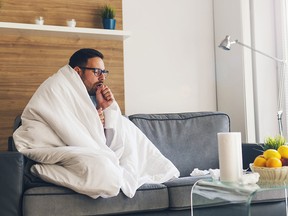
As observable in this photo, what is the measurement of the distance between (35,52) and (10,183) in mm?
1373

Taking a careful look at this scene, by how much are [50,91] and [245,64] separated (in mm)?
1795

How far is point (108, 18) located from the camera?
318cm

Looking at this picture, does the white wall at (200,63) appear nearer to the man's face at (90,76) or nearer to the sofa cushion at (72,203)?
the man's face at (90,76)

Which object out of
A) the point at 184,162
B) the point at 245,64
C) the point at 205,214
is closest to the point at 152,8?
the point at 245,64

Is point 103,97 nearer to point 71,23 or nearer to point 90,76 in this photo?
point 90,76

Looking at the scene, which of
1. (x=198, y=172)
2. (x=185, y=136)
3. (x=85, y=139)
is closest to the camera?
(x=85, y=139)

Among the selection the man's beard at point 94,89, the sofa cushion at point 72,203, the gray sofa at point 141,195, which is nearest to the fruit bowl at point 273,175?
the gray sofa at point 141,195

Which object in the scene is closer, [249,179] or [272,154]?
[249,179]

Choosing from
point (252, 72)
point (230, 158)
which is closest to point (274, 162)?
point (230, 158)

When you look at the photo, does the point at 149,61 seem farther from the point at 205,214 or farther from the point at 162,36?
the point at 205,214

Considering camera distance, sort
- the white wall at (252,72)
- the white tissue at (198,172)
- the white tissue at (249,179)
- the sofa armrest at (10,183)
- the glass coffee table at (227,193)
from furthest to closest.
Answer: the white wall at (252,72)
the white tissue at (198,172)
the sofa armrest at (10,183)
the white tissue at (249,179)
the glass coffee table at (227,193)

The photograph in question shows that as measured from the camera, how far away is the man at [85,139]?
1985 millimetres

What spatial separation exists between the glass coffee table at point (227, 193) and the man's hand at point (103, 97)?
0.96 meters

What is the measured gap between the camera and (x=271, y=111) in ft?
11.4
